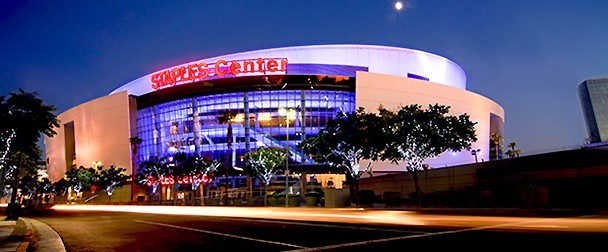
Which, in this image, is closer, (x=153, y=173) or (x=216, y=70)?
(x=153, y=173)

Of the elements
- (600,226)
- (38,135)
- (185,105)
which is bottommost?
(600,226)

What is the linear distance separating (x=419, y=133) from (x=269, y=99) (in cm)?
5618

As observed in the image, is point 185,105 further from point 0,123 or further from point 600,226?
point 600,226

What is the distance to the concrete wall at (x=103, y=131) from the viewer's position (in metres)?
102

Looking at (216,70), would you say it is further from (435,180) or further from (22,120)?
(22,120)

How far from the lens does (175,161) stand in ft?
270

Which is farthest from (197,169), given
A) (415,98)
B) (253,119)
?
(415,98)

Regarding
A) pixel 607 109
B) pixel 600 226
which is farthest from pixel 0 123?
pixel 607 109

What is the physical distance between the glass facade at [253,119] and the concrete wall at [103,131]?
11.6 meters

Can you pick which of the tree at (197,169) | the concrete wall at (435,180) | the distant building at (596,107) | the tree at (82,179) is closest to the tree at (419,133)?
the concrete wall at (435,180)

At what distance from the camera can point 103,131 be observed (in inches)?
4210

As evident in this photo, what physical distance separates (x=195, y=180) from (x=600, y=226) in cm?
7096

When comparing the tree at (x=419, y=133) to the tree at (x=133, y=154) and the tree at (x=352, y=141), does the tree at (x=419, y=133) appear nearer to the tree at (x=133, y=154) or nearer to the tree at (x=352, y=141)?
the tree at (x=352, y=141)

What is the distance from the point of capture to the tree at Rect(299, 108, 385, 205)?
40938 mm
